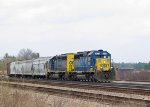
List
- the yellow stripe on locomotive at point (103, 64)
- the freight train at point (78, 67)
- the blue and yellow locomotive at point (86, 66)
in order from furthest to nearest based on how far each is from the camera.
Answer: the yellow stripe on locomotive at point (103, 64) → the freight train at point (78, 67) → the blue and yellow locomotive at point (86, 66)

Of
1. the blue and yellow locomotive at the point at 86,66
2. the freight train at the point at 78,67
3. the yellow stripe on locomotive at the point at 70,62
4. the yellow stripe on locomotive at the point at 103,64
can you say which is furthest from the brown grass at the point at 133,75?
the yellow stripe on locomotive at the point at 103,64

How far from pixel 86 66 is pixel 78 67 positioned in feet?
6.63

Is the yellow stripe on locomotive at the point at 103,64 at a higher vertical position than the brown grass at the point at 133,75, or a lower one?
higher

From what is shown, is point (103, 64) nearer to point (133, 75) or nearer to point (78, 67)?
point (78, 67)

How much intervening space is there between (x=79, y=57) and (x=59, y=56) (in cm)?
606

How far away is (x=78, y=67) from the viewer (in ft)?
120

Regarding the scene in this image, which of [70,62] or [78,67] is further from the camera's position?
[70,62]

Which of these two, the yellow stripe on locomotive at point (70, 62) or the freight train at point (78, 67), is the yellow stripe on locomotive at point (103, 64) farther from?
the yellow stripe on locomotive at point (70, 62)

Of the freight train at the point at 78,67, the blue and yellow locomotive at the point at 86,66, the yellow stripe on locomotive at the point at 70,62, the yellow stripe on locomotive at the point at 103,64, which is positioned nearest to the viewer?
the blue and yellow locomotive at the point at 86,66

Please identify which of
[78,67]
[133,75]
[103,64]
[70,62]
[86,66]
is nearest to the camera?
[103,64]

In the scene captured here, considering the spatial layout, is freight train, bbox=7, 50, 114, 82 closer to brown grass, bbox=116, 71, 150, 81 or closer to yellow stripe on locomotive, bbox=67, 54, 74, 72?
yellow stripe on locomotive, bbox=67, 54, 74, 72

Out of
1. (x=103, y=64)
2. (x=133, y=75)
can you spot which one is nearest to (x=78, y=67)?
(x=103, y=64)

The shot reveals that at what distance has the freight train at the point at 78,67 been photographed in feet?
110

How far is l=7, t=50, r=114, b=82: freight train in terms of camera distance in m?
33.6
